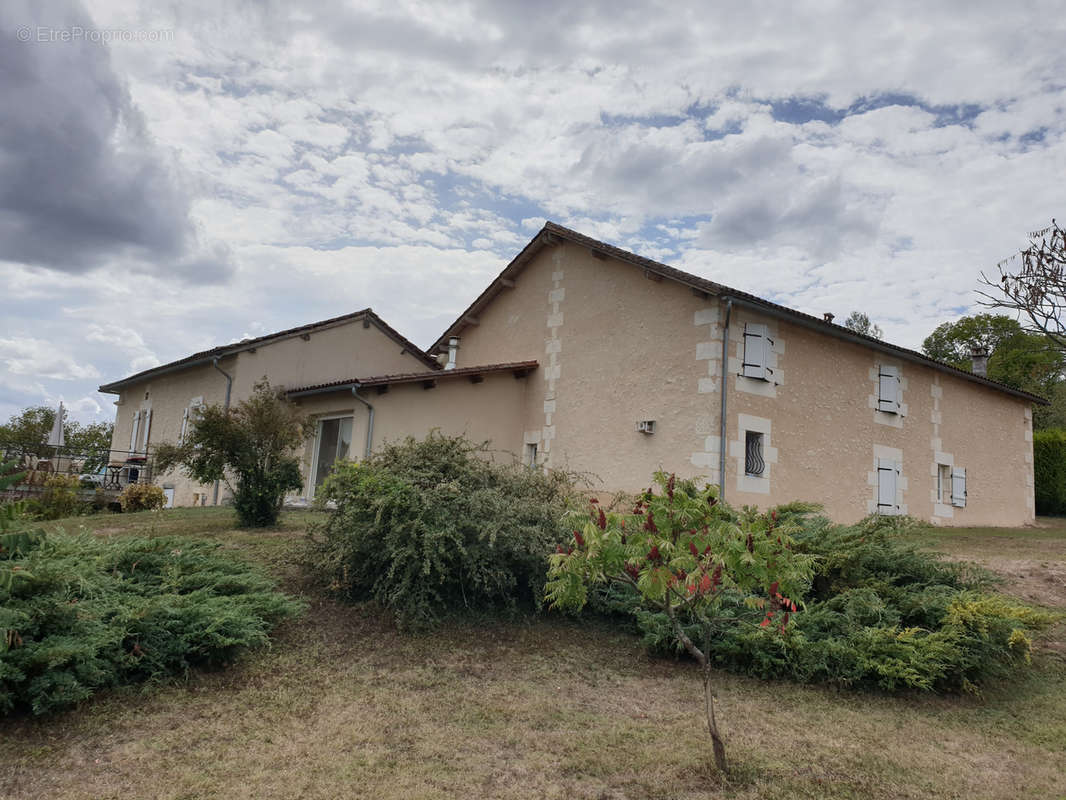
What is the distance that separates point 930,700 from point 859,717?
85 centimetres

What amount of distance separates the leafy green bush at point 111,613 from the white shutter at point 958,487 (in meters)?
13.9

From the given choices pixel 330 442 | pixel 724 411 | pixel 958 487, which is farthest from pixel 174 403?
pixel 958 487

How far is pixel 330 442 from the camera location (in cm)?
1564

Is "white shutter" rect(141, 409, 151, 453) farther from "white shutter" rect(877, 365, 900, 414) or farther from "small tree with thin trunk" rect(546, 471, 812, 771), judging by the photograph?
"small tree with thin trunk" rect(546, 471, 812, 771)

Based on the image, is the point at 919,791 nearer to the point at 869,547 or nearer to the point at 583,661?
the point at 583,661

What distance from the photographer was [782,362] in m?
12.4

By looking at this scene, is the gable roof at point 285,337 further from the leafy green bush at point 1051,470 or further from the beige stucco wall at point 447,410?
the leafy green bush at point 1051,470

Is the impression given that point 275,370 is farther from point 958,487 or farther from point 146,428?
point 958,487

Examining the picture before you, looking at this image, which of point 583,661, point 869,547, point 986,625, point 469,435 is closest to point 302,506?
point 469,435

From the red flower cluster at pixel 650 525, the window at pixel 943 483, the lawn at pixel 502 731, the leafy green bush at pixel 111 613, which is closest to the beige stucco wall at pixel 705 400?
the window at pixel 943 483

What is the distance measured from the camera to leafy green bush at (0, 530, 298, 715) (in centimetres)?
418

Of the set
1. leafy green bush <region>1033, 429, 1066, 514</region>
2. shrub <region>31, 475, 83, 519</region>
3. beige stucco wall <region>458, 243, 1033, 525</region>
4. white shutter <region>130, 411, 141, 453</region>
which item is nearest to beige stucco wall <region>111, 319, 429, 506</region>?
white shutter <region>130, 411, 141, 453</region>

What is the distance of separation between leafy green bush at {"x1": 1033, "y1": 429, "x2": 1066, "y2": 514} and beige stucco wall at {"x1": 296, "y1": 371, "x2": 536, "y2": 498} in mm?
15055

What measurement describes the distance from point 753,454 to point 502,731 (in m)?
8.44
